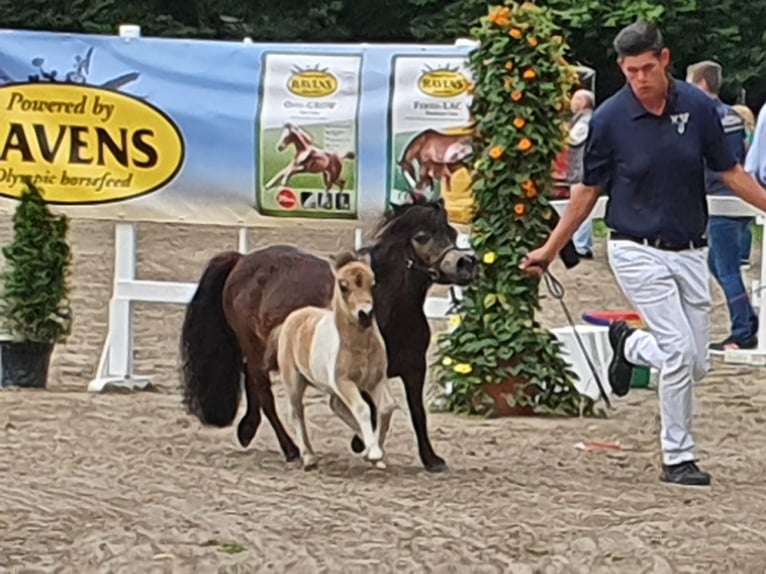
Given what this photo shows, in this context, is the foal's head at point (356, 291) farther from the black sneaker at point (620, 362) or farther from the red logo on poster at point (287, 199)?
the red logo on poster at point (287, 199)

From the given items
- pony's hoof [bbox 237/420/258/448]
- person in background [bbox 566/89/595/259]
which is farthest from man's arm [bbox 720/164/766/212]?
person in background [bbox 566/89/595/259]

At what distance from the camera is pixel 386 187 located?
1158cm

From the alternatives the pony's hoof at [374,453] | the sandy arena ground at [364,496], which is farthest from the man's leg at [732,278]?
the pony's hoof at [374,453]

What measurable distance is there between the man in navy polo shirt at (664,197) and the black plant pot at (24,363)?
445cm

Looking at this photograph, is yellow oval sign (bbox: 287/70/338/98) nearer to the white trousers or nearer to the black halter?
the black halter

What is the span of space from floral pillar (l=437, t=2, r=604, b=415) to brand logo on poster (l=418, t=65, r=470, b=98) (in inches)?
9.7

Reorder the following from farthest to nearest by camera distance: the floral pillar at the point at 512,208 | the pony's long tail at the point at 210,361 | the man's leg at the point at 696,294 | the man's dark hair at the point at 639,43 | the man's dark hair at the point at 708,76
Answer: the man's dark hair at the point at 708,76 < the floral pillar at the point at 512,208 < the pony's long tail at the point at 210,361 < the man's leg at the point at 696,294 < the man's dark hair at the point at 639,43

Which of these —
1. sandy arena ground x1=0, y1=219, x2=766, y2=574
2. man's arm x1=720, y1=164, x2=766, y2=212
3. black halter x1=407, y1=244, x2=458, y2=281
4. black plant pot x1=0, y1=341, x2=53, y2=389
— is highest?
man's arm x1=720, y1=164, x2=766, y2=212

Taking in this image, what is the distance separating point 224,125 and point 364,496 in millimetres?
4093

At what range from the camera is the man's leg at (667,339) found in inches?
334

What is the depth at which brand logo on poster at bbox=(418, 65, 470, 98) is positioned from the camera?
1129cm

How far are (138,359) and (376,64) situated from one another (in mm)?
2908

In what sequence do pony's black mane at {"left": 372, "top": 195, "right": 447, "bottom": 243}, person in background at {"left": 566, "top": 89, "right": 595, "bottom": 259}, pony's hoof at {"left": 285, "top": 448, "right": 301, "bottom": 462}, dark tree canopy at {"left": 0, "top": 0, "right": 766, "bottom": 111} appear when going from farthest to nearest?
dark tree canopy at {"left": 0, "top": 0, "right": 766, "bottom": 111} < person in background at {"left": 566, "top": 89, "right": 595, "bottom": 259} < pony's hoof at {"left": 285, "top": 448, "right": 301, "bottom": 462} < pony's black mane at {"left": 372, "top": 195, "right": 447, "bottom": 243}

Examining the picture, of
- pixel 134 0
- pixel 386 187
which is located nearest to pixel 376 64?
pixel 386 187
